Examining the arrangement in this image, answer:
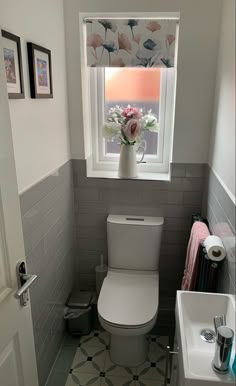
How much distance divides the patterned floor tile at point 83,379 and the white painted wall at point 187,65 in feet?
4.93

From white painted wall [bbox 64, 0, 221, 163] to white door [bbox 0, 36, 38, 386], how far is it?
1.12 metres

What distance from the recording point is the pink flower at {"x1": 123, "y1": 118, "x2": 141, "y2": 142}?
2.10 meters

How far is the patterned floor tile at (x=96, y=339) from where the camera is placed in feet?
7.29

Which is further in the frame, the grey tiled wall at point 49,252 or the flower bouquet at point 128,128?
the flower bouquet at point 128,128

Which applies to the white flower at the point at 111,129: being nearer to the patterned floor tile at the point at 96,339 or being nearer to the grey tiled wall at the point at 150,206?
the grey tiled wall at the point at 150,206

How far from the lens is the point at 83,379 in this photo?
6.39ft

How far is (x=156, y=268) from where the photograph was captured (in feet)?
7.32

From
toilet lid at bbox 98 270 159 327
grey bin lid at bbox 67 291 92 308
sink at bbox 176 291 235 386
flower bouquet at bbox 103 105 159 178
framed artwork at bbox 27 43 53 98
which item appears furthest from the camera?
grey bin lid at bbox 67 291 92 308

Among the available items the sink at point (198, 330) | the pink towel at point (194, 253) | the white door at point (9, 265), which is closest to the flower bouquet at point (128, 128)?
the pink towel at point (194, 253)

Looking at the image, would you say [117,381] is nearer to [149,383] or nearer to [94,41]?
[149,383]

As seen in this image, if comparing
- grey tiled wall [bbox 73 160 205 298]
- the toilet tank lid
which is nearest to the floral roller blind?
grey tiled wall [bbox 73 160 205 298]

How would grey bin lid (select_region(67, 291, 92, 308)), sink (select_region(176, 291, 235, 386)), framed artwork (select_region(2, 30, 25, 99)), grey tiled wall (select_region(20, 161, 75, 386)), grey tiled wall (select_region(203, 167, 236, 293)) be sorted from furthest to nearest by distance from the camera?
1. grey bin lid (select_region(67, 291, 92, 308))
2. grey tiled wall (select_region(20, 161, 75, 386))
3. grey tiled wall (select_region(203, 167, 236, 293))
4. framed artwork (select_region(2, 30, 25, 99))
5. sink (select_region(176, 291, 235, 386))

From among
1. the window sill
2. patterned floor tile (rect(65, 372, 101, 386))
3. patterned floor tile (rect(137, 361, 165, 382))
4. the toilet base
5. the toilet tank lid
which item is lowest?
patterned floor tile (rect(137, 361, 165, 382))

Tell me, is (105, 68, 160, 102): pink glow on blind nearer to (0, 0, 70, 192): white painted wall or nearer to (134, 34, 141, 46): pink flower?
(134, 34, 141, 46): pink flower
